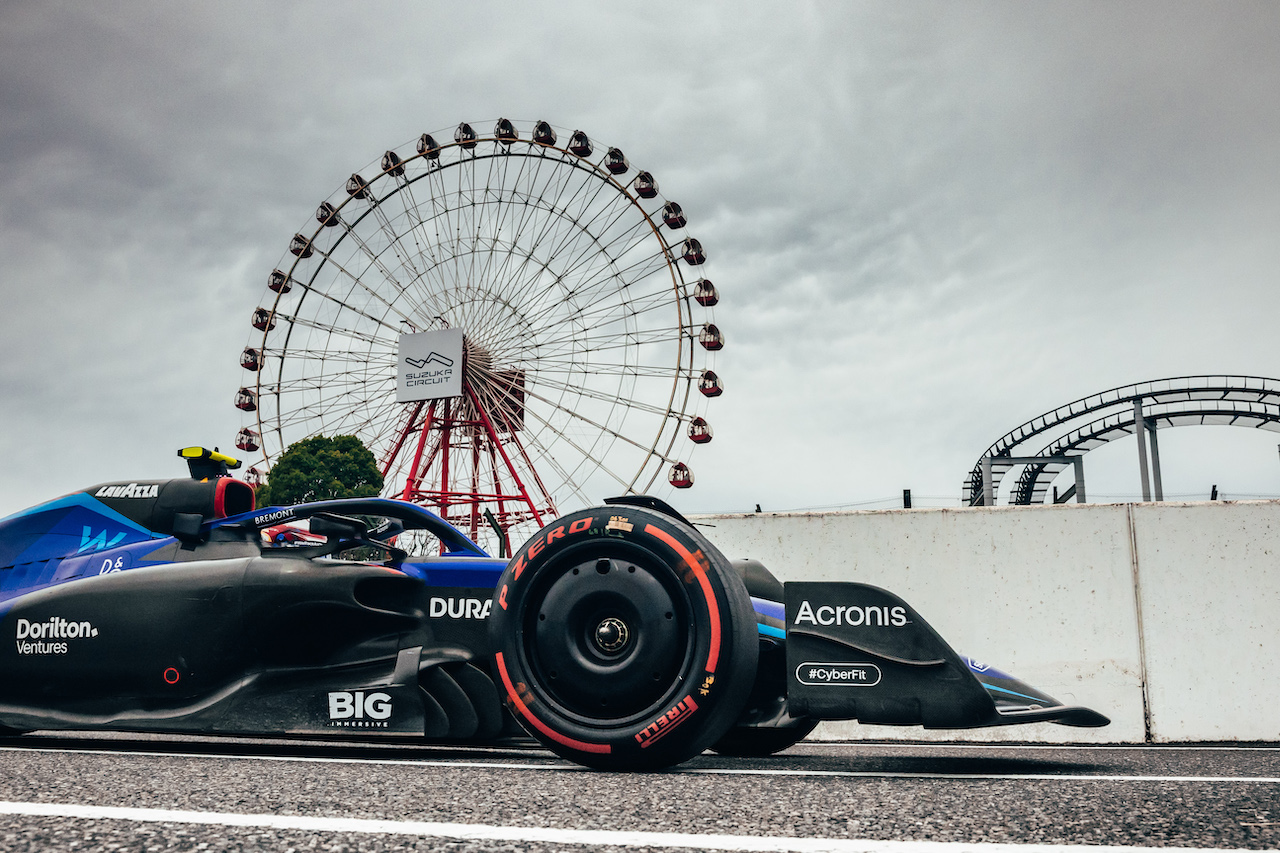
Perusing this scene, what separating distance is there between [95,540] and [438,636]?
211cm

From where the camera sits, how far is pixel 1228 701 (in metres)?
5.77

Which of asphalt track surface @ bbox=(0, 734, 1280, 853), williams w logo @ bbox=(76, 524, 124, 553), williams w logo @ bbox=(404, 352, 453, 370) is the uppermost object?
williams w logo @ bbox=(404, 352, 453, 370)

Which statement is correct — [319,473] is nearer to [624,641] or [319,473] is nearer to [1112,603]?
[1112,603]

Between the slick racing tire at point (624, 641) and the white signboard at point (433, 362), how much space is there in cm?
2296

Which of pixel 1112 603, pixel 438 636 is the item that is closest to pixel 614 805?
pixel 438 636

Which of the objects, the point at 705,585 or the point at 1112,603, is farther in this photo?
the point at 1112,603

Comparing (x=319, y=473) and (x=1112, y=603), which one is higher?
(x=319, y=473)

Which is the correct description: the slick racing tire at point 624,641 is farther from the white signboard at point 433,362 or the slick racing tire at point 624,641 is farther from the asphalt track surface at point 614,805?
the white signboard at point 433,362

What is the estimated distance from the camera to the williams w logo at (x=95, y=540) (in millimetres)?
4594

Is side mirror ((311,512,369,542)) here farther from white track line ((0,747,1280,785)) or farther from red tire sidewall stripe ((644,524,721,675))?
red tire sidewall stripe ((644,524,721,675))

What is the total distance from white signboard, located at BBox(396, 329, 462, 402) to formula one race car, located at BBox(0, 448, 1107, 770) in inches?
826

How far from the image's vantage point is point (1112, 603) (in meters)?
6.04

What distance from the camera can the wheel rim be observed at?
297 centimetres

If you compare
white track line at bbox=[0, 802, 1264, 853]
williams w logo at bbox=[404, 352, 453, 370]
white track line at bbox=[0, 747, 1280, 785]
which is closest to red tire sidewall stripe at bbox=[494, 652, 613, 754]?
white track line at bbox=[0, 747, 1280, 785]
